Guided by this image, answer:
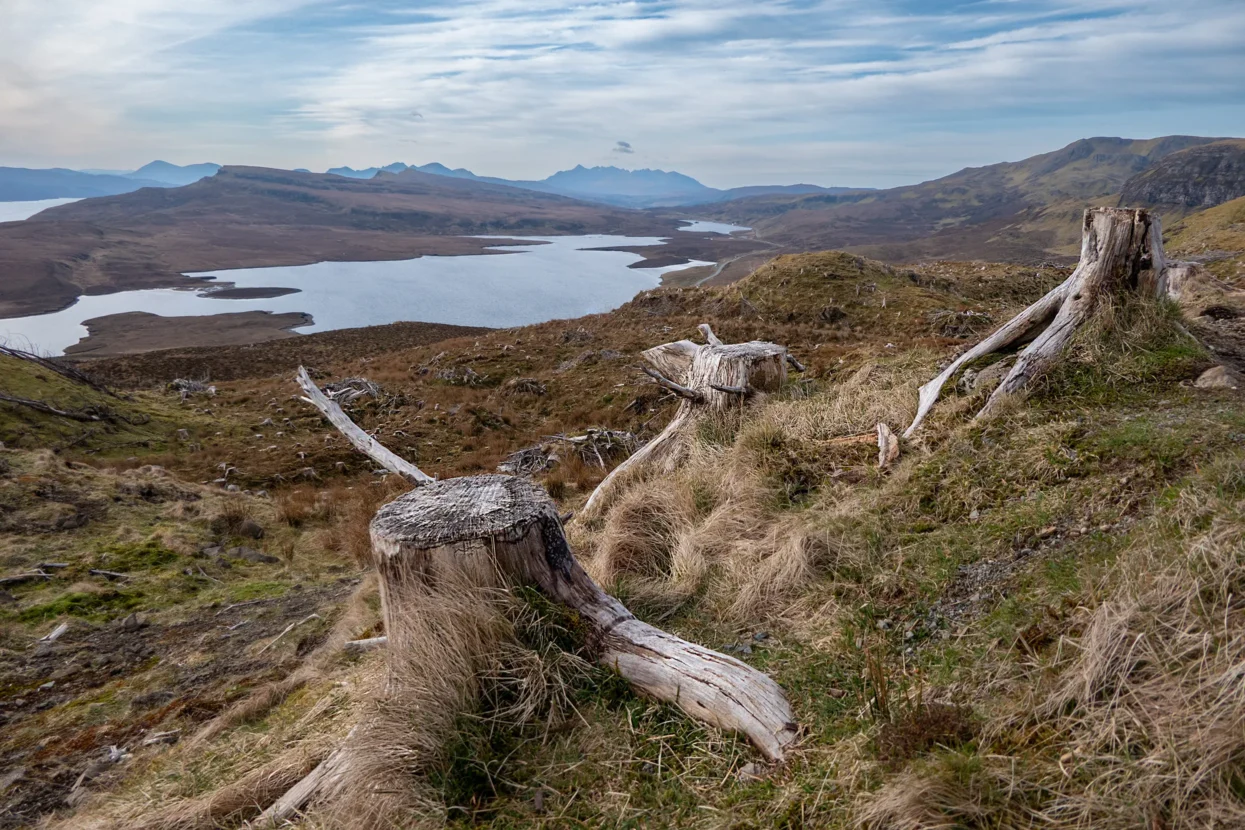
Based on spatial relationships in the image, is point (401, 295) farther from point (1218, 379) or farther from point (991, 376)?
point (1218, 379)

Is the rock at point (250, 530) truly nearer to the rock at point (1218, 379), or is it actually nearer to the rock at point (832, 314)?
the rock at point (1218, 379)

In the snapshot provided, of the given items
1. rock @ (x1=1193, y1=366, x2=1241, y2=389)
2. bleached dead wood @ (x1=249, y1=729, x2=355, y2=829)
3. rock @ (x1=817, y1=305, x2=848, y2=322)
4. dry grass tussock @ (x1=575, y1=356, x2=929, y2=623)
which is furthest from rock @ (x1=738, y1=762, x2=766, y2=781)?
Result: rock @ (x1=817, y1=305, x2=848, y2=322)

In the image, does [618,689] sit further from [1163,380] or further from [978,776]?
[1163,380]

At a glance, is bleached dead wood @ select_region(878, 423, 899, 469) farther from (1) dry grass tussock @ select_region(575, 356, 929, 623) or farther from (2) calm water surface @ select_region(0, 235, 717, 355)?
(2) calm water surface @ select_region(0, 235, 717, 355)

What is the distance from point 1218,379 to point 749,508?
3.75 metres

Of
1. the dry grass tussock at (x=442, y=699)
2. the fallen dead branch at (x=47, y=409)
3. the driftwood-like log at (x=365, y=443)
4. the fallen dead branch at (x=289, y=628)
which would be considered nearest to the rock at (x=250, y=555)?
the driftwood-like log at (x=365, y=443)

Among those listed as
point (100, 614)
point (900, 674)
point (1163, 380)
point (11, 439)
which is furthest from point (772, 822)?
point (11, 439)

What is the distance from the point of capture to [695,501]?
20.7 ft

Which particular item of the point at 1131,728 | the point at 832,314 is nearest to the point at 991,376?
the point at 1131,728

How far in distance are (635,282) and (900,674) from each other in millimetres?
98854

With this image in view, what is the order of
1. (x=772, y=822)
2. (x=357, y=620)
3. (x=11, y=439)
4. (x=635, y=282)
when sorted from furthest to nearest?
(x=635, y=282), (x=11, y=439), (x=357, y=620), (x=772, y=822)

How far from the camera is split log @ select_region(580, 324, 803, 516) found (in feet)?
27.0

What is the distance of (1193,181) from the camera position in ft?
509

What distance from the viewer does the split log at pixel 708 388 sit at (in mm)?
8219
